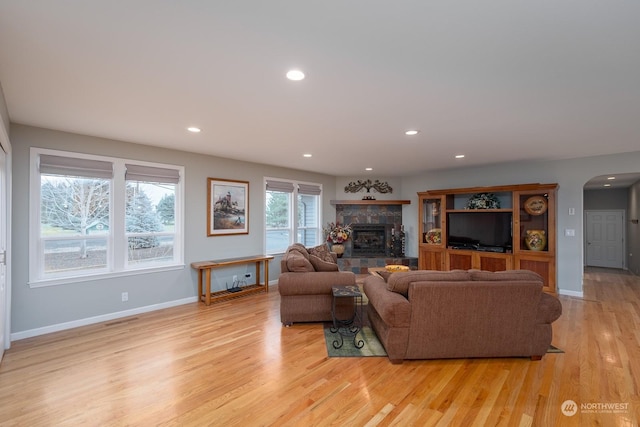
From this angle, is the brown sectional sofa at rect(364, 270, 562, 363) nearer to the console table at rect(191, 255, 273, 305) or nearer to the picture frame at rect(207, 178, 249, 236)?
the console table at rect(191, 255, 273, 305)

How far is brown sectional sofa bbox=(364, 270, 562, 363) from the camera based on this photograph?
274 centimetres

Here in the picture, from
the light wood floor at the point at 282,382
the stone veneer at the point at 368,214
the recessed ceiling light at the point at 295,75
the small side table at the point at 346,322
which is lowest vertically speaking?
the light wood floor at the point at 282,382

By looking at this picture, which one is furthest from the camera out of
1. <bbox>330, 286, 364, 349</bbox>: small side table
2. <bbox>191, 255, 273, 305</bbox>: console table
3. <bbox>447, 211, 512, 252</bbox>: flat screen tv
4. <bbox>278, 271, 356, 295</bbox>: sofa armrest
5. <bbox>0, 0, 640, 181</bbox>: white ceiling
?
<bbox>447, 211, 512, 252</bbox>: flat screen tv

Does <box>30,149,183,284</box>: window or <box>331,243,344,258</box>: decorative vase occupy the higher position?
<box>30,149,183,284</box>: window

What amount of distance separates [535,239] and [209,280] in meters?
5.71

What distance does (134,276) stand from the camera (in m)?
4.21

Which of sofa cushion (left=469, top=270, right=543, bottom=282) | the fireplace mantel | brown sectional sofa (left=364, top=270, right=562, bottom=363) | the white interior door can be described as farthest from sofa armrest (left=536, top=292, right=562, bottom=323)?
the white interior door

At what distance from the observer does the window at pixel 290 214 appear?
6105mm

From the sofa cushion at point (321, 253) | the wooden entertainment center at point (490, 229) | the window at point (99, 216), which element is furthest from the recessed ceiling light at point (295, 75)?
the wooden entertainment center at point (490, 229)

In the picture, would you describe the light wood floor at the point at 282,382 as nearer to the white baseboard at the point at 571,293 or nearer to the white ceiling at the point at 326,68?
the white baseboard at the point at 571,293

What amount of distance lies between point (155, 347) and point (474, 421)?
300 centimetres

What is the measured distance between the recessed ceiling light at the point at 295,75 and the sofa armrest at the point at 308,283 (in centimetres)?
237

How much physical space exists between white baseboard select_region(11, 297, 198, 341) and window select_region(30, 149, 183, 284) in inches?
21.4

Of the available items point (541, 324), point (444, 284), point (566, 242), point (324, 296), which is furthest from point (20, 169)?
point (566, 242)
